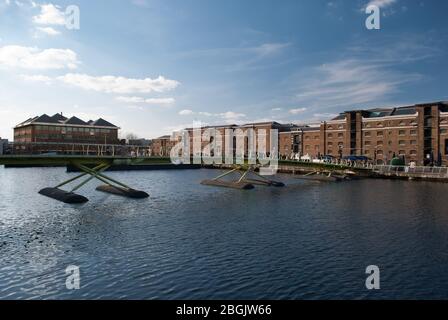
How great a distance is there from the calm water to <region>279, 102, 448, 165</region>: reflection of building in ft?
257

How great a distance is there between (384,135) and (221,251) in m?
113

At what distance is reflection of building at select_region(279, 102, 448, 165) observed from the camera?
106606mm

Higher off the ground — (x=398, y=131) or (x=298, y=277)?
(x=398, y=131)

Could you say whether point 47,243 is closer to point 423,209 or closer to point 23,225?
point 23,225

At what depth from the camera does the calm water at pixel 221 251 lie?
56.9 feet

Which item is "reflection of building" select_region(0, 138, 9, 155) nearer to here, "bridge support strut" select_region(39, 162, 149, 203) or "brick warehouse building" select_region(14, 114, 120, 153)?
"brick warehouse building" select_region(14, 114, 120, 153)

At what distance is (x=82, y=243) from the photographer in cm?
2505

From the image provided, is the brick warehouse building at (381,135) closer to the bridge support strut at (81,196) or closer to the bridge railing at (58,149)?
the bridge railing at (58,149)

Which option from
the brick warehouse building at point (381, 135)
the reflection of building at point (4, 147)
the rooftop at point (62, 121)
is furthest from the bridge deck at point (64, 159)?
the rooftop at point (62, 121)

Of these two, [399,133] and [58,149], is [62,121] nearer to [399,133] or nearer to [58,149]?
[58,149]

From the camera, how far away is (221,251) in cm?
2323

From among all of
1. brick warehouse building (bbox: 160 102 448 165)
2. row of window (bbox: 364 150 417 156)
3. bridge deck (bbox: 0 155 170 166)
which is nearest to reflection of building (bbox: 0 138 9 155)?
bridge deck (bbox: 0 155 170 166)
